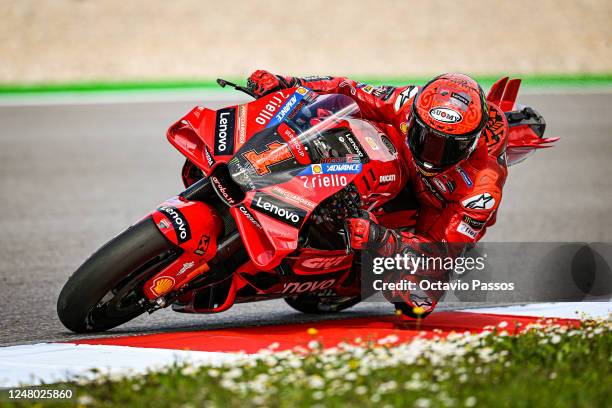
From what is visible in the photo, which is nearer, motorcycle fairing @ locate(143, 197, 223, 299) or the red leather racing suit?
motorcycle fairing @ locate(143, 197, 223, 299)

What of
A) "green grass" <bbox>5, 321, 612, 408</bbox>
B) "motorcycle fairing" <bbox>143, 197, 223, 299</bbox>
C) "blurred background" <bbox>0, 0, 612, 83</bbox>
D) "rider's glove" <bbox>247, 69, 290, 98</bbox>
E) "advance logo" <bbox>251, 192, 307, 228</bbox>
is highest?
"blurred background" <bbox>0, 0, 612, 83</bbox>

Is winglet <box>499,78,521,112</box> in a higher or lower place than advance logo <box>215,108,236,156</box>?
higher

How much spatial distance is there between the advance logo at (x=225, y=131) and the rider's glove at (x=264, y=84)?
0.30 meters

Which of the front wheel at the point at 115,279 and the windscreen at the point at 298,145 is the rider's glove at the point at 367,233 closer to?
the windscreen at the point at 298,145

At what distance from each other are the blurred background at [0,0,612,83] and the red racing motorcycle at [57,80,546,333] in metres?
16.2

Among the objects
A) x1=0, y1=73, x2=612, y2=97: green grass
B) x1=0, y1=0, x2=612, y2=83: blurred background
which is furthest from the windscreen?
x1=0, y1=0, x2=612, y2=83: blurred background

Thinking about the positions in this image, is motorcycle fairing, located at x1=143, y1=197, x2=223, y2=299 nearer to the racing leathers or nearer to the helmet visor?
the racing leathers

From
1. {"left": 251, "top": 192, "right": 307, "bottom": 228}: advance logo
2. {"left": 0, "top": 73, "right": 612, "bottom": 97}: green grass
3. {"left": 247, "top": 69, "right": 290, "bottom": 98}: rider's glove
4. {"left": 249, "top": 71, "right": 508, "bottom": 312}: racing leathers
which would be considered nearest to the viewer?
{"left": 251, "top": 192, "right": 307, "bottom": 228}: advance logo

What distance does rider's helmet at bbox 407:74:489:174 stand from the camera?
16.7ft

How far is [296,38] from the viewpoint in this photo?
2489 centimetres

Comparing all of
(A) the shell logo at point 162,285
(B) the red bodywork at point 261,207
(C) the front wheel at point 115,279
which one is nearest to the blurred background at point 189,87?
(C) the front wheel at point 115,279

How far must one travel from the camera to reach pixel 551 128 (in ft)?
52.5

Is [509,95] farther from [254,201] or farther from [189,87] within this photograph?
[189,87]

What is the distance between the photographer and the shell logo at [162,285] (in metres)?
5.14
